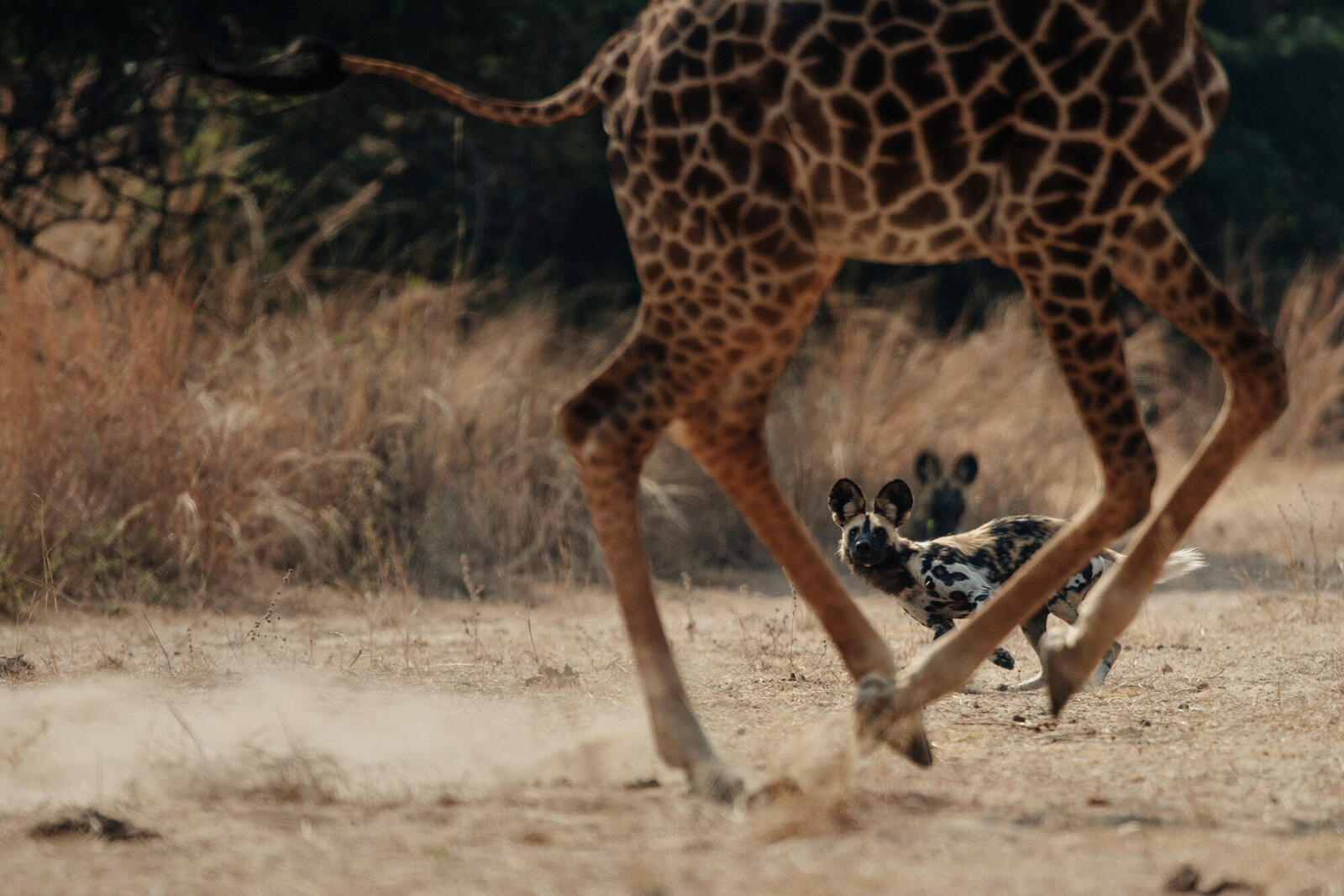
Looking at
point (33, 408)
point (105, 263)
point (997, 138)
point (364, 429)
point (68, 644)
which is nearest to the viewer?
point (997, 138)

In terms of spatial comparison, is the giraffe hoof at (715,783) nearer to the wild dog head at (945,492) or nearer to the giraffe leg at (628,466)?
the giraffe leg at (628,466)

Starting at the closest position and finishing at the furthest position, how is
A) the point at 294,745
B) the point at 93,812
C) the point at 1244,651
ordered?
1. the point at 93,812
2. the point at 294,745
3. the point at 1244,651

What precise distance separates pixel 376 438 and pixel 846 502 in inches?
142

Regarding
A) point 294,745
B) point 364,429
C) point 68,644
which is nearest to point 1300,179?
point 364,429

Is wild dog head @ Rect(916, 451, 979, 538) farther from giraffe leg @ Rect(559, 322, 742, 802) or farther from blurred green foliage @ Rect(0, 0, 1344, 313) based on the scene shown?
giraffe leg @ Rect(559, 322, 742, 802)

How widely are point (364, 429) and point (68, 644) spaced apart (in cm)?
271

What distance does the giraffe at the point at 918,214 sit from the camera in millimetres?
3484


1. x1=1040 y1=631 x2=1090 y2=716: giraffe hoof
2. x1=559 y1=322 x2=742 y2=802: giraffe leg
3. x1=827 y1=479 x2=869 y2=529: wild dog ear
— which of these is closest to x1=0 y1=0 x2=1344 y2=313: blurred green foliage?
x1=827 y1=479 x2=869 y2=529: wild dog ear

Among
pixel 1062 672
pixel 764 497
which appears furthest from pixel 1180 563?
pixel 764 497

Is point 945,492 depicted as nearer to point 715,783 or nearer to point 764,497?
point 764,497

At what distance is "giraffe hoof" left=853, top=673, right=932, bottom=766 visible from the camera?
11.6ft

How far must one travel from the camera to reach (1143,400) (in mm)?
12211

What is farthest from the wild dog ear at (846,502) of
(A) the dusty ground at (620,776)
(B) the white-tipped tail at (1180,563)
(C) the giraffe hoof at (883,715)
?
(C) the giraffe hoof at (883,715)

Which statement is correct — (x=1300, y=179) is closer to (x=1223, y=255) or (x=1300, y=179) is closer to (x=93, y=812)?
(x=1223, y=255)
